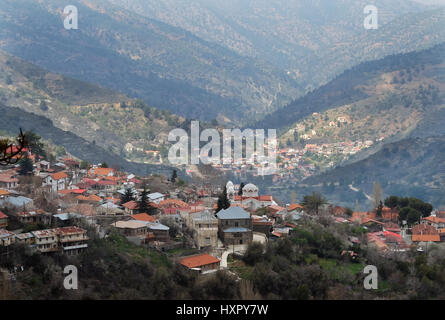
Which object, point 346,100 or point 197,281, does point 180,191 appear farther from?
point 346,100

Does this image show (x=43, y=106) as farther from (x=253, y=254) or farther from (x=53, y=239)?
(x=253, y=254)

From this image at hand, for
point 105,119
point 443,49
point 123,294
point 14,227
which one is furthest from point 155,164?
point 443,49

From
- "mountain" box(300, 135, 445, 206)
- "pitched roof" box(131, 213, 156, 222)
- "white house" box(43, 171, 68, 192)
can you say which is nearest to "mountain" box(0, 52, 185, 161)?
"mountain" box(300, 135, 445, 206)

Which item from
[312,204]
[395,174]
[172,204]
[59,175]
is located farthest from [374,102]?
[172,204]

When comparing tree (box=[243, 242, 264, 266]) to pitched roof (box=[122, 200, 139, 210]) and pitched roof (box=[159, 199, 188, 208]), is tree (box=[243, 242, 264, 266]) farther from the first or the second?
pitched roof (box=[159, 199, 188, 208])

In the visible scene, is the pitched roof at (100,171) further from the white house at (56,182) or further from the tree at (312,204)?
the tree at (312,204)
